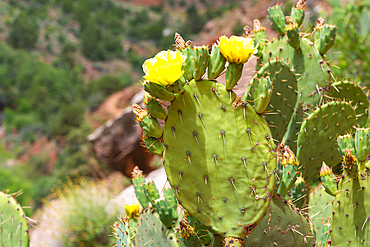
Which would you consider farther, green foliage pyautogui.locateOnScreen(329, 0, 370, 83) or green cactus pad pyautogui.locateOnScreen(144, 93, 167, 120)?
green foliage pyautogui.locateOnScreen(329, 0, 370, 83)

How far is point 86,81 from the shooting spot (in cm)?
2475

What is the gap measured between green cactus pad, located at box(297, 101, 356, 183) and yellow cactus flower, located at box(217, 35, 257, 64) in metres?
0.67

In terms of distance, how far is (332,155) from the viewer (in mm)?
1518

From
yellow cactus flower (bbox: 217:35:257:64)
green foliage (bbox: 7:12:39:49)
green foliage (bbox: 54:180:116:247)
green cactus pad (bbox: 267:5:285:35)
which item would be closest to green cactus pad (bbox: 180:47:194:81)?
yellow cactus flower (bbox: 217:35:257:64)

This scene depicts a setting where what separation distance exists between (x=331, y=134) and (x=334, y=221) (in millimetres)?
526

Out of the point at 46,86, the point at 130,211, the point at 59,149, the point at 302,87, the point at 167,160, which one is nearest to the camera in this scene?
the point at 167,160

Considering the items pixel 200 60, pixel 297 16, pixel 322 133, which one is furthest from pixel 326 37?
pixel 200 60

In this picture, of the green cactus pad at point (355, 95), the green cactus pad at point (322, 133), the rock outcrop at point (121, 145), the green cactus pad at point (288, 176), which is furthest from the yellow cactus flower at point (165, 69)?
the rock outcrop at point (121, 145)

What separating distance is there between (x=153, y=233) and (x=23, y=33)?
29.9 metres

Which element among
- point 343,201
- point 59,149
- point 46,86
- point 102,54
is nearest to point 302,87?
point 343,201

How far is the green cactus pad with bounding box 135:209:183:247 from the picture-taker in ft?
4.17

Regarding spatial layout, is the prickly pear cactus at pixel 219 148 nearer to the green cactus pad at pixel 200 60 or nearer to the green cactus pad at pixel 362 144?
the green cactus pad at pixel 200 60

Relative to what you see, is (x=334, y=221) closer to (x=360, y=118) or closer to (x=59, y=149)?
(x=360, y=118)

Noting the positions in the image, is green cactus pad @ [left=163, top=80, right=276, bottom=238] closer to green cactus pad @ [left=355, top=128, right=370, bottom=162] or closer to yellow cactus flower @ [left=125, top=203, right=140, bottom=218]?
green cactus pad @ [left=355, top=128, right=370, bottom=162]
